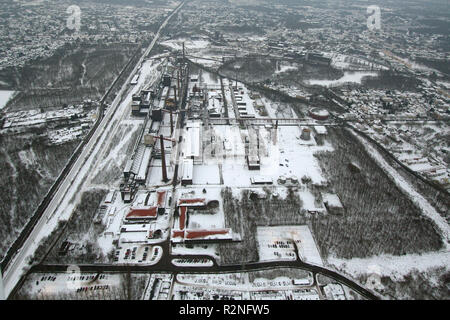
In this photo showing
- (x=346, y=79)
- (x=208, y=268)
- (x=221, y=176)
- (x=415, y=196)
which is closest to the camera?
(x=208, y=268)

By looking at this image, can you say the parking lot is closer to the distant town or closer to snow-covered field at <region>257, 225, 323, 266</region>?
the distant town

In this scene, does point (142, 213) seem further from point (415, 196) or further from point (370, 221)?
point (415, 196)

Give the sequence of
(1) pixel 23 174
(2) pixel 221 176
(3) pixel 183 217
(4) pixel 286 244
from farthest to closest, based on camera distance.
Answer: (2) pixel 221 176 < (1) pixel 23 174 < (3) pixel 183 217 < (4) pixel 286 244

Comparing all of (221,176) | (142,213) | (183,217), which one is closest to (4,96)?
(142,213)

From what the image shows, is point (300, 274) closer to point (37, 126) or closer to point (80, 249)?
point (80, 249)

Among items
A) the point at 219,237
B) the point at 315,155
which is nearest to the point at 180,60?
the point at 315,155

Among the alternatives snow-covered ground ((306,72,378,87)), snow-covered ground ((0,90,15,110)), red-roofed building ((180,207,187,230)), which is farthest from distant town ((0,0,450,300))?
snow-covered ground ((306,72,378,87))
